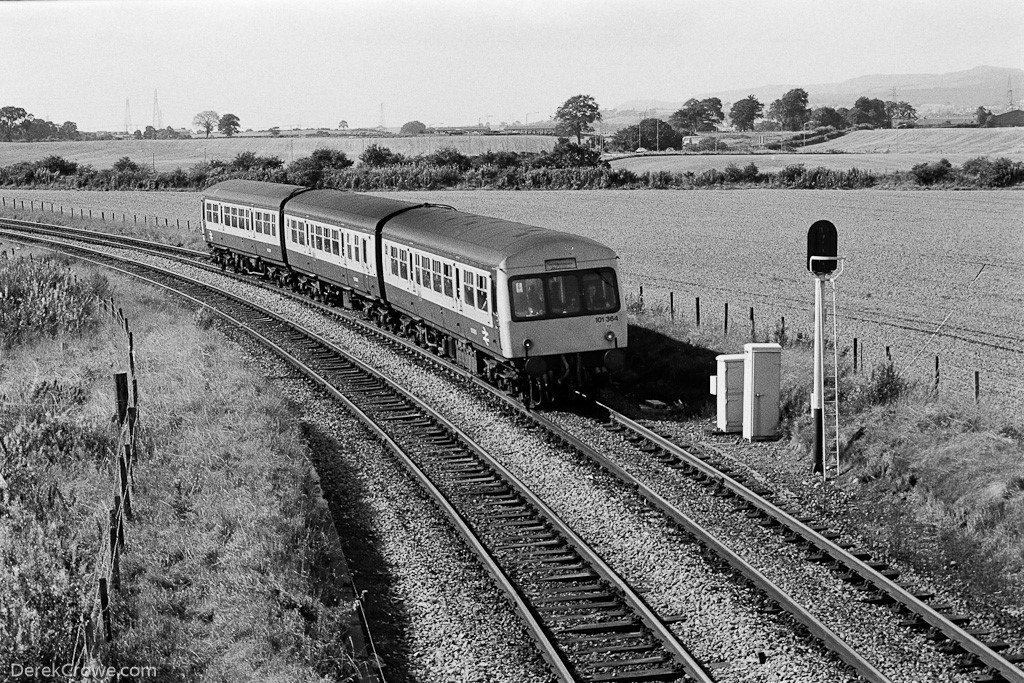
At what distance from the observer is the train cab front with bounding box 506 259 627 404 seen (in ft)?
62.3

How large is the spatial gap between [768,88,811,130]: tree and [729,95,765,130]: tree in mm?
12638

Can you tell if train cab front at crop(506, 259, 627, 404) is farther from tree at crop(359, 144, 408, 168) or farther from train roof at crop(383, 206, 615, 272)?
tree at crop(359, 144, 408, 168)

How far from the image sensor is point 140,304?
→ 107 ft

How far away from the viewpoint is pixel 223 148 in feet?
447

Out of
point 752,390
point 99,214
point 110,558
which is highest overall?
point 99,214

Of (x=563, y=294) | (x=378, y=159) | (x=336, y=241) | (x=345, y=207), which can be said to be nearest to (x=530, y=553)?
(x=563, y=294)

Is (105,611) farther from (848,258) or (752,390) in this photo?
(848,258)

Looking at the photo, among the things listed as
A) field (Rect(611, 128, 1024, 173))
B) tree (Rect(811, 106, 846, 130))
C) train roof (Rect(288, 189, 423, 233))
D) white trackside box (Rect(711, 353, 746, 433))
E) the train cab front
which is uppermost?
tree (Rect(811, 106, 846, 130))

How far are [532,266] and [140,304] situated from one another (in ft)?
57.3

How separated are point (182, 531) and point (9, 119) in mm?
183743

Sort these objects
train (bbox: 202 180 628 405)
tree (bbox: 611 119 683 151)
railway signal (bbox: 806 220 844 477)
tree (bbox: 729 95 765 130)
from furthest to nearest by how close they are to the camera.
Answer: tree (bbox: 729 95 765 130), tree (bbox: 611 119 683 151), train (bbox: 202 180 628 405), railway signal (bbox: 806 220 844 477)

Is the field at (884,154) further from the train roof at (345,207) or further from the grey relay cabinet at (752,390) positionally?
the grey relay cabinet at (752,390)

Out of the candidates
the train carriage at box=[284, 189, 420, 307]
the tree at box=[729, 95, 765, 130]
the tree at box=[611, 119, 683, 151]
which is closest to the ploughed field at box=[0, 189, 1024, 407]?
the train carriage at box=[284, 189, 420, 307]

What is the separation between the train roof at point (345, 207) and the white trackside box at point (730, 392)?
11006 millimetres
